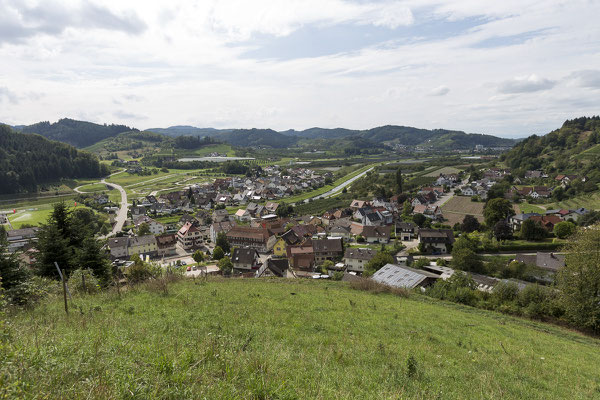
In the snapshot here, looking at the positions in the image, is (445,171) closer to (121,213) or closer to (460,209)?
(460,209)

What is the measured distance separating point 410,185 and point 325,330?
300 feet

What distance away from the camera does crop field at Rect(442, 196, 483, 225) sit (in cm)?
6301

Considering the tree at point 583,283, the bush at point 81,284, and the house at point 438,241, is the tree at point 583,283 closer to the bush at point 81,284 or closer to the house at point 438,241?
the bush at point 81,284

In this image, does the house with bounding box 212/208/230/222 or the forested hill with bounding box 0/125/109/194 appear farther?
the forested hill with bounding box 0/125/109/194

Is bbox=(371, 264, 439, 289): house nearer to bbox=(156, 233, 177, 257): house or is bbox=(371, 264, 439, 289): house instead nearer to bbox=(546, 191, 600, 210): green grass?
bbox=(156, 233, 177, 257): house

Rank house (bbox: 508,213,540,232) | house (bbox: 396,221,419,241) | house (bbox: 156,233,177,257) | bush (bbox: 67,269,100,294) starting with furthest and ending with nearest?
house (bbox: 396,221,419,241), house (bbox: 156,233,177,257), house (bbox: 508,213,540,232), bush (bbox: 67,269,100,294)

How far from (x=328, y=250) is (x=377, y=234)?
41.8 feet

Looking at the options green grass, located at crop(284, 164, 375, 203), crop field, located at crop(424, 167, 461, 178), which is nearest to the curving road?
green grass, located at crop(284, 164, 375, 203)

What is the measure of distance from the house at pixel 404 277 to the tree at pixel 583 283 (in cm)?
915

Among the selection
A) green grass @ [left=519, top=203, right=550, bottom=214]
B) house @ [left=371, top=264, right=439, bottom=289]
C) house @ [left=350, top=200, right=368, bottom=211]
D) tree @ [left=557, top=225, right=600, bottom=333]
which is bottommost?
green grass @ [left=519, top=203, right=550, bottom=214]

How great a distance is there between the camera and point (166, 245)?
2074 inches

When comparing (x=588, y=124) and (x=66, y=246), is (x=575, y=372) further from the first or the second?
(x=588, y=124)

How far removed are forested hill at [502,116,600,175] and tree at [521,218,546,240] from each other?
55187 millimetres

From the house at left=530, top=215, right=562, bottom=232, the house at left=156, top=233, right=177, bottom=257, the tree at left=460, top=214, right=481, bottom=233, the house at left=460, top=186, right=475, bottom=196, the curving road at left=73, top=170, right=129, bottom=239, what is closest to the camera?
the house at left=530, top=215, right=562, bottom=232
